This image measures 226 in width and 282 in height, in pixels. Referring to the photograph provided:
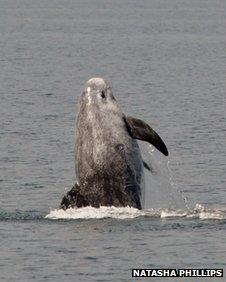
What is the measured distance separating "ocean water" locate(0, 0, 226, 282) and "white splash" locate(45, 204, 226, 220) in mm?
41

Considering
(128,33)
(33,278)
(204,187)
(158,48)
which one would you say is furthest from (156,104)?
(128,33)

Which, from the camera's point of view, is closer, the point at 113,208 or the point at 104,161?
the point at 113,208

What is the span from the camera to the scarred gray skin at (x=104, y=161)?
120ft

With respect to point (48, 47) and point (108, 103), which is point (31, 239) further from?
point (48, 47)

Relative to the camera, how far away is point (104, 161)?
36812 millimetres

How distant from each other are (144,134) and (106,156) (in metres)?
1.36

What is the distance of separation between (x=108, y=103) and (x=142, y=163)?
2.30 metres

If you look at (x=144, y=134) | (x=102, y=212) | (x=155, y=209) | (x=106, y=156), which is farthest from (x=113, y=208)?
(x=144, y=134)

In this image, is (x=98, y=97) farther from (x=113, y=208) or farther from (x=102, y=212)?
(x=102, y=212)

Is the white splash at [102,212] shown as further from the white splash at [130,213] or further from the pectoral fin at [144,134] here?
the pectoral fin at [144,134]

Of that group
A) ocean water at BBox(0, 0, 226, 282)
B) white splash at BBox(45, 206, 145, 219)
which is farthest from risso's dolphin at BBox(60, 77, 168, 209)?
ocean water at BBox(0, 0, 226, 282)

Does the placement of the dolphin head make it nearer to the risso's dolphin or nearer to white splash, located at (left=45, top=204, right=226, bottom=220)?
the risso's dolphin

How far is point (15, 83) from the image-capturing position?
91562 mm

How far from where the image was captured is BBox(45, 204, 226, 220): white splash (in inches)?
1430
